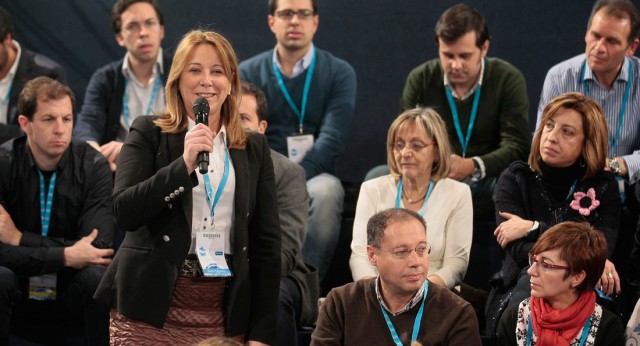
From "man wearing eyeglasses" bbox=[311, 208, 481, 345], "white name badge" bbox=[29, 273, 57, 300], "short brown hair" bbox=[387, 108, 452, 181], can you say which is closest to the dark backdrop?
"short brown hair" bbox=[387, 108, 452, 181]

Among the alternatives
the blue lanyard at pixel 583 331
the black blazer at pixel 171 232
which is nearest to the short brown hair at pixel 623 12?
the blue lanyard at pixel 583 331

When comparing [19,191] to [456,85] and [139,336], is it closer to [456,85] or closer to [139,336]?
[139,336]

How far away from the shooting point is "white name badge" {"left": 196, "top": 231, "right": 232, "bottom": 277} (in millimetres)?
3012

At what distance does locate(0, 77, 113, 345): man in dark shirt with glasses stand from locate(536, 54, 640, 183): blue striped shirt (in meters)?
2.11

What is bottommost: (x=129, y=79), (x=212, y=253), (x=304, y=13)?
(x=212, y=253)

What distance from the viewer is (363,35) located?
6.14 meters

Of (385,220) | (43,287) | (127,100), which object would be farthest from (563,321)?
(127,100)

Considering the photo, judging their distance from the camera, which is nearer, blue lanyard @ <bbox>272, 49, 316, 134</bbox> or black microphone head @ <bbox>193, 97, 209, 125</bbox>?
black microphone head @ <bbox>193, 97, 209, 125</bbox>

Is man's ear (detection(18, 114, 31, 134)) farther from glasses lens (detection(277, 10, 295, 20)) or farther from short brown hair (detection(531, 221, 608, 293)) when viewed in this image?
short brown hair (detection(531, 221, 608, 293))

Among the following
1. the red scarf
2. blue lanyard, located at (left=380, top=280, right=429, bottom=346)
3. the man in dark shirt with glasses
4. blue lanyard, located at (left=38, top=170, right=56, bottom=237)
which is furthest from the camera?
blue lanyard, located at (left=38, top=170, right=56, bottom=237)

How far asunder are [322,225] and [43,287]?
1.31 metres

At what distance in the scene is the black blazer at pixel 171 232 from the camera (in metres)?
2.93

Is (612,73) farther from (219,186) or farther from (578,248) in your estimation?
(219,186)

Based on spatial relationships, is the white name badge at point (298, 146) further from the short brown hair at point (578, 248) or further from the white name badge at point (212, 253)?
the white name badge at point (212, 253)
